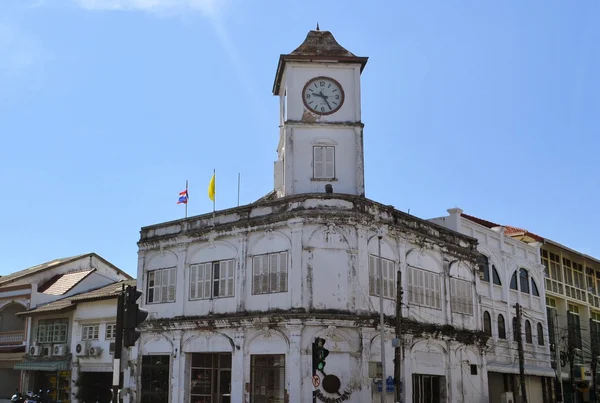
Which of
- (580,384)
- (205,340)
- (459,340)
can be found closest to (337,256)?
(205,340)

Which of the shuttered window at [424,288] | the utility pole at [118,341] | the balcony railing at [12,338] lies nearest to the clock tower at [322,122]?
the shuttered window at [424,288]

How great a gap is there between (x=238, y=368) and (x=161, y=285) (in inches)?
275

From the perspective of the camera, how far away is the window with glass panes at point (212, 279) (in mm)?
31328

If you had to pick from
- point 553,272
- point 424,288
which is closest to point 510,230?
point 553,272

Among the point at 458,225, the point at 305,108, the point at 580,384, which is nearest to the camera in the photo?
the point at 305,108

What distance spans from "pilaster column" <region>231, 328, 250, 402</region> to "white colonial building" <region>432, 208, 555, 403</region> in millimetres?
14616

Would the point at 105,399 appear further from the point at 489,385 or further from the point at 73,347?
the point at 489,385

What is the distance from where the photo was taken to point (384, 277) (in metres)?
30.6

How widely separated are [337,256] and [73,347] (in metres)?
19.1

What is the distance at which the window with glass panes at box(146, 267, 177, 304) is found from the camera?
3375 centimetres

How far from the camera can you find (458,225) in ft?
126

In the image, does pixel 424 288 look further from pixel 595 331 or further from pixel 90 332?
pixel 595 331

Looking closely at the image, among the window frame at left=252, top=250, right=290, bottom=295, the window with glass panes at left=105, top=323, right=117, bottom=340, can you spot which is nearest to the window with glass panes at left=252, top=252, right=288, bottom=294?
the window frame at left=252, top=250, right=290, bottom=295

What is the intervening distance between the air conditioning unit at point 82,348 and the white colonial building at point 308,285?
529cm
